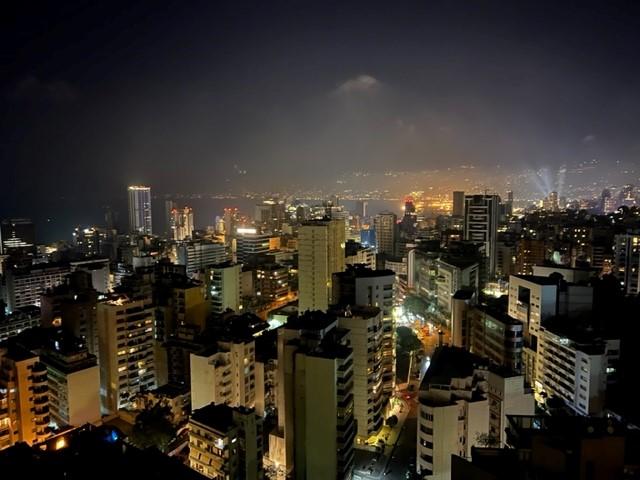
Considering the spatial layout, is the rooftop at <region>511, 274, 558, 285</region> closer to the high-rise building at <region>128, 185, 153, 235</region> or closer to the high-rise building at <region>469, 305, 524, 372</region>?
the high-rise building at <region>469, 305, 524, 372</region>

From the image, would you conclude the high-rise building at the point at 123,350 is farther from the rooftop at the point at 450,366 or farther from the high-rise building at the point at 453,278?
the high-rise building at the point at 453,278

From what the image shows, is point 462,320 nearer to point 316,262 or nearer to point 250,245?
point 316,262

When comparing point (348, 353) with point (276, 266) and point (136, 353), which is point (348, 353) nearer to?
point (136, 353)

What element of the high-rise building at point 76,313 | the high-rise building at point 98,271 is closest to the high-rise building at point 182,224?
the high-rise building at point 98,271

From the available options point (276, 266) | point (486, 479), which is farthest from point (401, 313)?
point (486, 479)

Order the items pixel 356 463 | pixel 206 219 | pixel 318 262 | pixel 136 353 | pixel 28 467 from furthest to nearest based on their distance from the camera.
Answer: pixel 206 219 → pixel 318 262 → pixel 136 353 → pixel 356 463 → pixel 28 467

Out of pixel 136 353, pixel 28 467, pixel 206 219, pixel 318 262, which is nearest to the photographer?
pixel 28 467

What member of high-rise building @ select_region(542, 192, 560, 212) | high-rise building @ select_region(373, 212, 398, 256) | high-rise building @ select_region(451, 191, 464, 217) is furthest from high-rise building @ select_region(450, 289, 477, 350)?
high-rise building @ select_region(542, 192, 560, 212)
